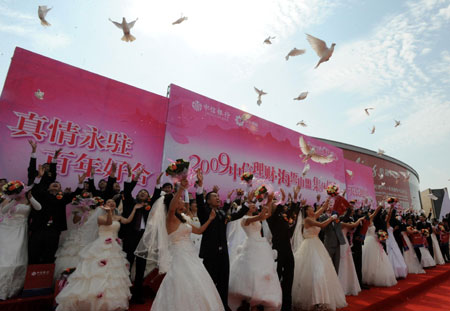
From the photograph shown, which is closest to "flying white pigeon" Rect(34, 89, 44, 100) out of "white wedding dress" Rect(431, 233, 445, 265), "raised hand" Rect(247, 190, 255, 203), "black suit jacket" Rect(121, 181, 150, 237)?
"black suit jacket" Rect(121, 181, 150, 237)

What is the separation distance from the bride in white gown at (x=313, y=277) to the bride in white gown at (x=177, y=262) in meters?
1.70

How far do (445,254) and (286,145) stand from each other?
7314 millimetres

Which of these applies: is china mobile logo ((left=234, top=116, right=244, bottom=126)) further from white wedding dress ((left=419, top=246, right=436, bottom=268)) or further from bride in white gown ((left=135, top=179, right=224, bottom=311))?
white wedding dress ((left=419, top=246, right=436, bottom=268))

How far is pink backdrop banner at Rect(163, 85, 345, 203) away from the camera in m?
7.20

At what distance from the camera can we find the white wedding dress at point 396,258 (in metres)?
6.39

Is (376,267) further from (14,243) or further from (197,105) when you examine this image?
(14,243)

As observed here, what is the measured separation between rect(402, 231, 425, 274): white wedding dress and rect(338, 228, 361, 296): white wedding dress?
11.4 feet

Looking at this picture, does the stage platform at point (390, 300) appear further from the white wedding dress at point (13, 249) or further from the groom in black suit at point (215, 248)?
the groom in black suit at point (215, 248)

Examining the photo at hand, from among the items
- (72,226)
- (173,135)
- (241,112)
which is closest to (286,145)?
(241,112)

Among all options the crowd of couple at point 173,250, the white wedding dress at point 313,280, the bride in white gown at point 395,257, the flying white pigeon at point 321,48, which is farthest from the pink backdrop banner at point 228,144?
the bride in white gown at point 395,257

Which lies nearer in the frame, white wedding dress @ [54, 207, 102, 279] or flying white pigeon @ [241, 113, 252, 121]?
white wedding dress @ [54, 207, 102, 279]

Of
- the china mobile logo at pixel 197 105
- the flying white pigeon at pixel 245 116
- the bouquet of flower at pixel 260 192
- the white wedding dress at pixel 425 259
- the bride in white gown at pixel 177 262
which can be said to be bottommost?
the white wedding dress at pixel 425 259

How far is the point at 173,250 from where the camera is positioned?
2.83 metres

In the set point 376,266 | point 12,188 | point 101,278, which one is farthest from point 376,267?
point 12,188
